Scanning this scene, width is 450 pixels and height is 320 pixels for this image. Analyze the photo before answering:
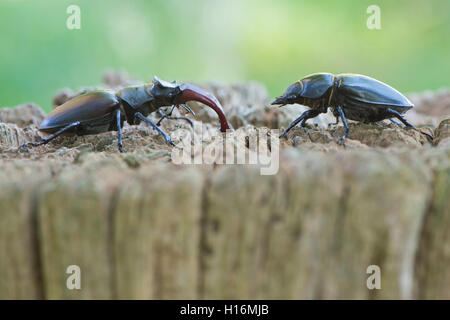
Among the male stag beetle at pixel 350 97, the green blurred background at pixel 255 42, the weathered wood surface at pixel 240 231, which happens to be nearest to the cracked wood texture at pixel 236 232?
the weathered wood surface at pixel 240 231

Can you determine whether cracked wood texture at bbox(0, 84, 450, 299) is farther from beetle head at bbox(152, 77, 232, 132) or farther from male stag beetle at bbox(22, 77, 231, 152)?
beetle head at bbox(152, 77, 232, 132)

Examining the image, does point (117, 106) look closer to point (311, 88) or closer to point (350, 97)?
point (311, 88)

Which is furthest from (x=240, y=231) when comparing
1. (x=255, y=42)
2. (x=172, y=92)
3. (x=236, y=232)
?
(x=255, y=42)

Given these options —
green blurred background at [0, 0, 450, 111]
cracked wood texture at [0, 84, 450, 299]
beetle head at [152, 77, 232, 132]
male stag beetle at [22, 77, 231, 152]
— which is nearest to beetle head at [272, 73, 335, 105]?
male stag beetle at [22, 77, 231, 152]

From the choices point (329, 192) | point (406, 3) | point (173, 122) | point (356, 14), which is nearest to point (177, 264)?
point (329, 192)

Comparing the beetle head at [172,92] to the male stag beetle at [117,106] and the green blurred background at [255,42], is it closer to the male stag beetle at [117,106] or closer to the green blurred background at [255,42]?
the male stag beetle at [117,106]
